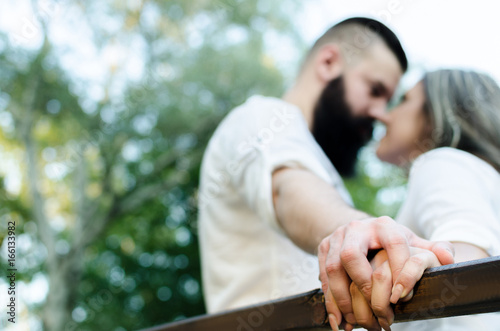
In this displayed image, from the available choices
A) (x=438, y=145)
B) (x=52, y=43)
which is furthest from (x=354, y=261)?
(x=52, y=43)

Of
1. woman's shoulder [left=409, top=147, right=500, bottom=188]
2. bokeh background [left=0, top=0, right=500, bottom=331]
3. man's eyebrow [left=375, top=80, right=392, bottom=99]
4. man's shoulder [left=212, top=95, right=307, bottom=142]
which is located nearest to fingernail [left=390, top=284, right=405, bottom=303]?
woman's shoulder [left=409, top=147, right=500, bottom=188]

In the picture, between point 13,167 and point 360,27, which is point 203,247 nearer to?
point 360,27

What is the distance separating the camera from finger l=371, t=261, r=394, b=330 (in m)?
0.61

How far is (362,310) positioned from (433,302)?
0.10m

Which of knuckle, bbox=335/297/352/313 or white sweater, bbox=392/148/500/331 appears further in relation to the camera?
white sweater, bbox=392/148/500/331

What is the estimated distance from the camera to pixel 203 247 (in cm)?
163

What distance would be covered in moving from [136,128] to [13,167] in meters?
3.09

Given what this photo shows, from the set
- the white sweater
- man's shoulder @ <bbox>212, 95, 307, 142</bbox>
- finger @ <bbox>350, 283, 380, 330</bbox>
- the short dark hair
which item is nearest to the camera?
finger @ <bbox>350, 283, 380, 330</bbox>

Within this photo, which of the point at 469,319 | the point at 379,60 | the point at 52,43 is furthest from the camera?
the point at 52,43

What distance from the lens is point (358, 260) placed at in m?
0.63

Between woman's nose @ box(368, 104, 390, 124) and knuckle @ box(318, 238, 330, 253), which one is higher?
woman's nose @ box(368, 104, 390, 124)

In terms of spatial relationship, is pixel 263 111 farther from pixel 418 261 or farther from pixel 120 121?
pixel 120 121

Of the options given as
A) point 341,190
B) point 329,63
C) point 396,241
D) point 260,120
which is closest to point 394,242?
point 396,241

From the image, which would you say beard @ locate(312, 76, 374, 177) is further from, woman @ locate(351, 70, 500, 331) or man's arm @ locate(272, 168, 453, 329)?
man's arm @ locate(272, 168, 453, 329)
